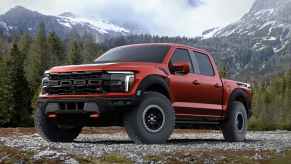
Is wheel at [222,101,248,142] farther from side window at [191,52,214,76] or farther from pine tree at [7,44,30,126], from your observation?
pine tree at [7,44,30,126]

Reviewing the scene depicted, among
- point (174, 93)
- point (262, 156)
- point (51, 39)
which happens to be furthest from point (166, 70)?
point (51, 39)

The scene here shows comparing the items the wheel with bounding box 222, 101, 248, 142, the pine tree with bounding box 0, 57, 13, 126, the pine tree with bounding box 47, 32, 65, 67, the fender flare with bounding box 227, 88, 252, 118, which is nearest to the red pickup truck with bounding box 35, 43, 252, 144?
the wheel with bounding box 222, 101, 248, 142

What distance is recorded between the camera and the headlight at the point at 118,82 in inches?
379

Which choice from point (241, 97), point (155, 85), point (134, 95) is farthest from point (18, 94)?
point (134, 95)

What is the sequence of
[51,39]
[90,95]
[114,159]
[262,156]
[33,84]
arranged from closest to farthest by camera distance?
1. [114,159]
2. [262,156]
3. [90,95]
4. [33,84]
5. [51,39]

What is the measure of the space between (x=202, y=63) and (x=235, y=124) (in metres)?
1.81

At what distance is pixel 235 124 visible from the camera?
13.0 m

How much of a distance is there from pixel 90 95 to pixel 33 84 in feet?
277

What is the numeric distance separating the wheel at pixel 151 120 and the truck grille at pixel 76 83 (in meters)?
0.80

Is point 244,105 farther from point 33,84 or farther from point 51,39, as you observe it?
→ point 51,39

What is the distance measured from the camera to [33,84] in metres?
91.9

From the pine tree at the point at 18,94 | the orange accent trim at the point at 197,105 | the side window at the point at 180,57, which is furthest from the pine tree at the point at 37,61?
the side window at the point at 180,57

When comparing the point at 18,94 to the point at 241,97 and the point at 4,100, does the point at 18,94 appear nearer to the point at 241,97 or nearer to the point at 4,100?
the point at 4,100

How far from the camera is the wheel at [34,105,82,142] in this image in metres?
10.6
